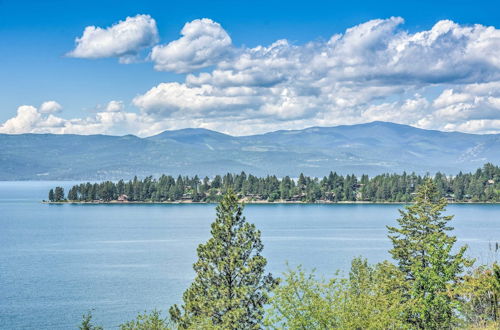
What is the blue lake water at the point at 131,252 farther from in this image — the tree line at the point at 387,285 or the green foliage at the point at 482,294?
the green foliage at the point at 482,294

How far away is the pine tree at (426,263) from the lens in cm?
3900

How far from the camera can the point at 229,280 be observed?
1688 inches

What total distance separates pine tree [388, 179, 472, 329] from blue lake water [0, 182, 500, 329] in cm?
2200

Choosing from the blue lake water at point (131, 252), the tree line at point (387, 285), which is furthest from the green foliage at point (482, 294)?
the blue lake water at point (131, 252)

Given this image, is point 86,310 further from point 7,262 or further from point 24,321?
point 7,262

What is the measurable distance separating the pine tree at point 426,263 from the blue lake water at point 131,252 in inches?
866

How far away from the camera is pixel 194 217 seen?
18462cm

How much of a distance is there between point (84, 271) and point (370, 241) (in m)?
56.7

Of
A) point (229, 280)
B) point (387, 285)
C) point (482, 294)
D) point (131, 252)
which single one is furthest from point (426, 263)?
point (131, 252)

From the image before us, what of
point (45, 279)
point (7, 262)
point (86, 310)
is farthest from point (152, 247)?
point (86, 310)

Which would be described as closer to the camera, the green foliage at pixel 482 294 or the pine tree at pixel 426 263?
the green foliage at pixel 482 294

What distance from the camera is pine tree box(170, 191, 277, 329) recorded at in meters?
41.5

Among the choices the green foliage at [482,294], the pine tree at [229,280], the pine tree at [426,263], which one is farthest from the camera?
the pine tree at [229,280]

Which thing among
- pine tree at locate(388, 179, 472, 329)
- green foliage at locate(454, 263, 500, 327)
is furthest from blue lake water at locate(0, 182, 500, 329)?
green foliage at locate(454, 263, 500, 327)
